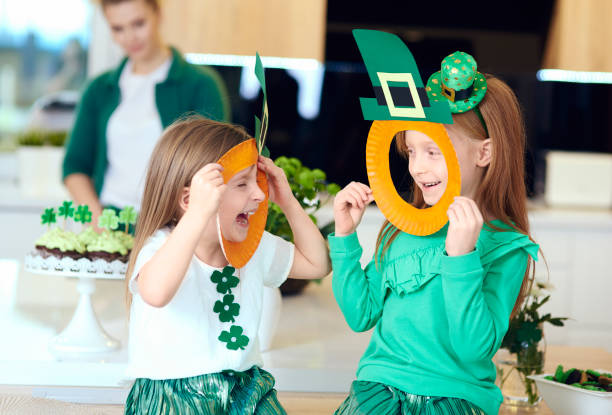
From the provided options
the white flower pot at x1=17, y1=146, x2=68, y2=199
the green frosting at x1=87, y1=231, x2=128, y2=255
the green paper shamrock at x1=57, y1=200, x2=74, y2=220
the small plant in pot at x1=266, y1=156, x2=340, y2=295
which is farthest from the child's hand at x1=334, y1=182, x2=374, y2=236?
the white flower pot at x1=17, y1=146, x2=68, y2=199

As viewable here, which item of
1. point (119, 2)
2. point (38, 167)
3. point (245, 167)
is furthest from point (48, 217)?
point (38, 167)

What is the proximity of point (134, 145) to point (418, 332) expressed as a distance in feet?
4.88

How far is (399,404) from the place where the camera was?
1.22 metres

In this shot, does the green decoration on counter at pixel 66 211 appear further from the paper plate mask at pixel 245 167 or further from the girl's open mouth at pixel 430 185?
the girl's open mouth at pixel 430 185

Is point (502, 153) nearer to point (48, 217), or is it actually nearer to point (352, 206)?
point (352, 206)

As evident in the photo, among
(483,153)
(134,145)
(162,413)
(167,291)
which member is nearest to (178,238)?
(167,291)

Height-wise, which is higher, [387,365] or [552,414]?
[387,365]

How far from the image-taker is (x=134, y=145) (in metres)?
2.48

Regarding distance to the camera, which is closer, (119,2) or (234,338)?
(234,338)

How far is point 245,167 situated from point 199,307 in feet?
0.80

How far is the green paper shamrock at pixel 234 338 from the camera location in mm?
1237

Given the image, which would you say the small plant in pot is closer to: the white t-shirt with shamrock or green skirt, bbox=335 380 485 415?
the white t-shirt with shamrock

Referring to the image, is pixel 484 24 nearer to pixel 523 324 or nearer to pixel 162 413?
pixel 523 324

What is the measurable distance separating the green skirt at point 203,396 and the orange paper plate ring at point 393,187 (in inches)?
14.2
